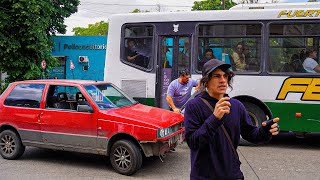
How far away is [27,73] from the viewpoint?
16.5 meters

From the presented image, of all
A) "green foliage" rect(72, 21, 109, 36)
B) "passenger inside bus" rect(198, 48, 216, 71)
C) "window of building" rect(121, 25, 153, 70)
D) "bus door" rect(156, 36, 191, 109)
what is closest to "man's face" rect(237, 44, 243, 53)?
"passenger inside bus" rect(198, 48, 216, 71)

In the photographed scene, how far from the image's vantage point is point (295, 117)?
7.68 m

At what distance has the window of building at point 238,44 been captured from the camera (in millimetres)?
8039

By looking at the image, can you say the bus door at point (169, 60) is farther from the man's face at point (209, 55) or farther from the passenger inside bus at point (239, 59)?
the passenger inside bus at point (239, 59)

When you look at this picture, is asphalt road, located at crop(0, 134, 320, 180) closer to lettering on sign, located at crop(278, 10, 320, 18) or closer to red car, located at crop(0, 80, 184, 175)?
red car, located at crop(0, 80, 184, 175)

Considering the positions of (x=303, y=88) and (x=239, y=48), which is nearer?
(x=303, y=88)

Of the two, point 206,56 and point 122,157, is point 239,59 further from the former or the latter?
point 122,157

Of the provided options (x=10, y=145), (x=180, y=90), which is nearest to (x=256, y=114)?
(x=180, y=90)

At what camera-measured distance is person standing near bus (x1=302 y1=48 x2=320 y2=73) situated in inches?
300

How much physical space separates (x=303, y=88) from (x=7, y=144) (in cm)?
627

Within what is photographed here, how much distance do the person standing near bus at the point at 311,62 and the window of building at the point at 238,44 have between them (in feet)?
3.34

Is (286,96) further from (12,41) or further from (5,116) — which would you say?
(12,41)

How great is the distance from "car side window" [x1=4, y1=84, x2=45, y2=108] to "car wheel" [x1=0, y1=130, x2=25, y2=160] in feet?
1.95

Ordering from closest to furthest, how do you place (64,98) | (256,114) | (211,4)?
(64,98)
(256,114)
(211,4)
